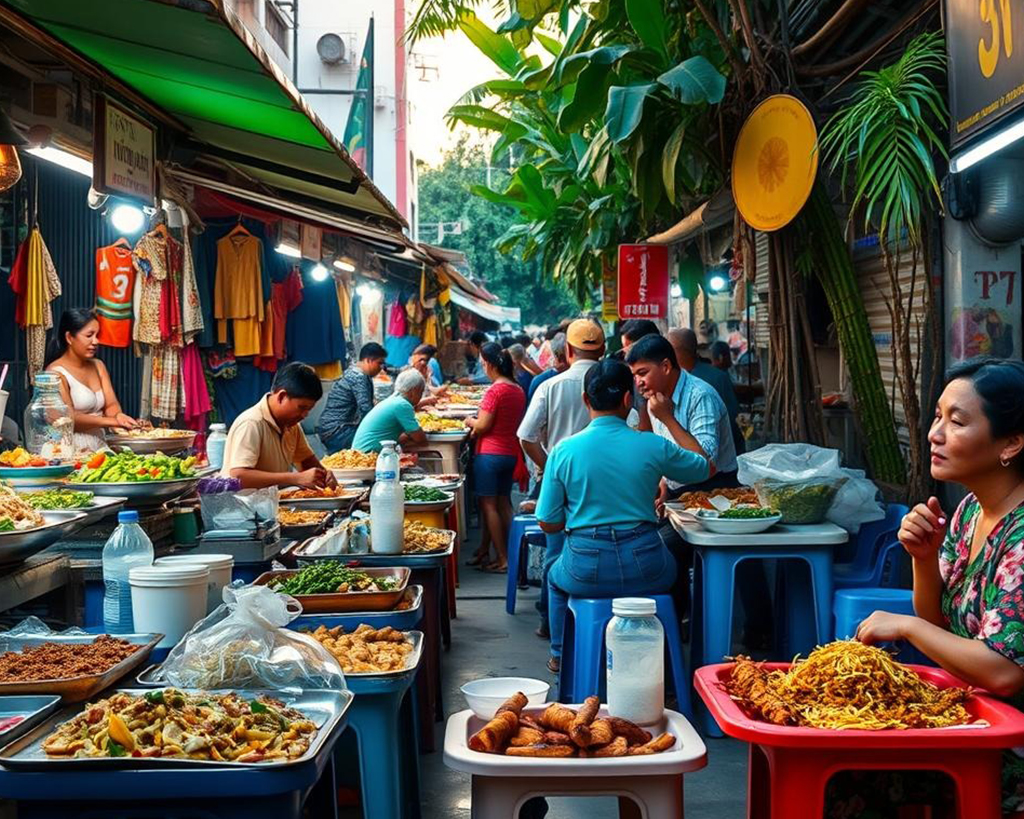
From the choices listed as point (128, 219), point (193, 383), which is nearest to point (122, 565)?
point (128, 219)

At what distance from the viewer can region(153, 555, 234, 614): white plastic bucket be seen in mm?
4086

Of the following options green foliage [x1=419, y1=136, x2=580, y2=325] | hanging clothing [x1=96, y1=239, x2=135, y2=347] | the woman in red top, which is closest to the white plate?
the woman in red top

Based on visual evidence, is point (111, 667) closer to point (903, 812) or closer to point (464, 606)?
point (903, 812)

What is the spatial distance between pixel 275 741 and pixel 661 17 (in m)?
6.57

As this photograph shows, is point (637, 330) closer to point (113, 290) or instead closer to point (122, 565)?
point (113, 290)

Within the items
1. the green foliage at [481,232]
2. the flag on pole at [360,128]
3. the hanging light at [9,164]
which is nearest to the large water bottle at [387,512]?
the hanging light at [9,164]

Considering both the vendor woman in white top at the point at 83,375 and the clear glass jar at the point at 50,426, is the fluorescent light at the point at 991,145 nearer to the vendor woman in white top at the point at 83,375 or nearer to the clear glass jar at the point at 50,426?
the clear glass jar at the point at 50,426

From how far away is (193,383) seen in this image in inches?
384

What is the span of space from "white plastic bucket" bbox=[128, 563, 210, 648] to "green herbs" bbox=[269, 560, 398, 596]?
0.63 metres

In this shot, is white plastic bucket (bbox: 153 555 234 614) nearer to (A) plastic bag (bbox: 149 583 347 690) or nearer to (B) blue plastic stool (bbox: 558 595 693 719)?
(A) plastic bag (bbox: 149 583 347 690)

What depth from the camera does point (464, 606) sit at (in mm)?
9469

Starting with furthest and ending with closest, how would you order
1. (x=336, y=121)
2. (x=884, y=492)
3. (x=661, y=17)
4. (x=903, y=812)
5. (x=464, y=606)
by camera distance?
1. (x=336, y=121)
2. (x=464, y=606)
3. (x=661, y=17)
4. (x=884, y=492)
5. (x=903, y=812)

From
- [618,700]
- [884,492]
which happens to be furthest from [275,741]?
[884,492]

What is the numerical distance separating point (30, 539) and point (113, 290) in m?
5.08
